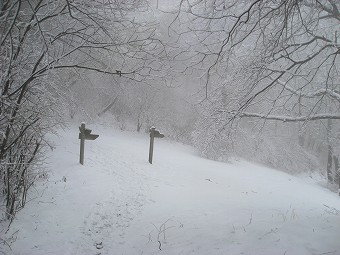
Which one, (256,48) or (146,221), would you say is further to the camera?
(256,48)

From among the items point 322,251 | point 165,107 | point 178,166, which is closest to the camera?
point 322,251

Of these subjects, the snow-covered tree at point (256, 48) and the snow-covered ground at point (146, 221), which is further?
the snow-covered ground at point (146, 221)

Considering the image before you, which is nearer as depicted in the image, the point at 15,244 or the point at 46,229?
the point at 15,244

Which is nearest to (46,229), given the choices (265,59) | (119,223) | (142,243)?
(119,223)

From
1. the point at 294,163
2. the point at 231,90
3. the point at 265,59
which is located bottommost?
the point at 294,163

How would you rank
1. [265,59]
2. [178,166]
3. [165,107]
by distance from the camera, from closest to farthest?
[265,59] < [178,166] < [165,107]

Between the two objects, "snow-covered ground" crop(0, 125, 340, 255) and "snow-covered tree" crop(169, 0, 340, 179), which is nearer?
"snow-covered tree" crop(169, 0, 340, 179)

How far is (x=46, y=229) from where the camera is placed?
4121 mm

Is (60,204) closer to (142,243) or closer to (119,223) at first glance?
(119,223)

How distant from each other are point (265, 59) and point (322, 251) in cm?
328

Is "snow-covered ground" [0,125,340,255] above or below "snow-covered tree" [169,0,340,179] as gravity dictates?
below

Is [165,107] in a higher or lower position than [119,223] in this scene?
higher

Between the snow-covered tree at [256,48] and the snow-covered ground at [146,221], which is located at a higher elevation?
the snow-covered tree at [256,48]

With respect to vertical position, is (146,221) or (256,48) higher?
(256,48)
